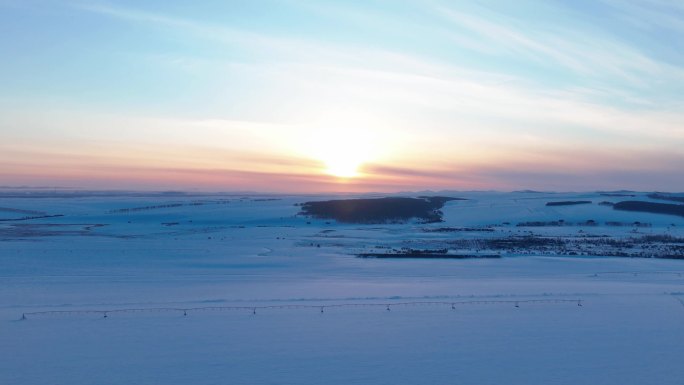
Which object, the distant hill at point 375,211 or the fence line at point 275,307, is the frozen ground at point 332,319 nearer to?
the fence line at point 275,307

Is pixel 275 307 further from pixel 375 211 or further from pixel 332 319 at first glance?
pixel 375 211

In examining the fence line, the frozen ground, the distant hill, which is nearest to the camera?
the frozen ground

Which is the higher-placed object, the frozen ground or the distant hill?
the distant hill

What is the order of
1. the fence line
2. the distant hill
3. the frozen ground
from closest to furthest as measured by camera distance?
the frozen ground < the fence line < the distant hill

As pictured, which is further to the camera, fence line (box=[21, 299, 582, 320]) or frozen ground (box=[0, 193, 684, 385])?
fence line (box=[21, 299, 582, 320])

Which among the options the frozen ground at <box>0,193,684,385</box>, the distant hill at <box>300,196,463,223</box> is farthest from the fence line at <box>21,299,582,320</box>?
the distant hill at <box>300,196,463,223</box>

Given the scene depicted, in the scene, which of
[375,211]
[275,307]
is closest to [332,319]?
[275,307]

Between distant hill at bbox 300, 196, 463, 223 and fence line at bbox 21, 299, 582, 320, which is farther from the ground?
distant hill at bbox 300, 196, 463, 223

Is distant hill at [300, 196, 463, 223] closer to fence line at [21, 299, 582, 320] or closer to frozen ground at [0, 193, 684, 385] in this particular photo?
frozen ground at [0, 193, 684, 385]

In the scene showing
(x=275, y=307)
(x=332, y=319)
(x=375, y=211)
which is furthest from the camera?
(x=375, y=211)
